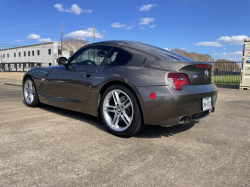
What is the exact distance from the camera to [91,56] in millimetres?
3713

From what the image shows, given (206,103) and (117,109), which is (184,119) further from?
(117,109)

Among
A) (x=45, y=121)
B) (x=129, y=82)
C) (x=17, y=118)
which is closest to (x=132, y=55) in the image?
(x=129, y=82)

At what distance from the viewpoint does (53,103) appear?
418 centimetres

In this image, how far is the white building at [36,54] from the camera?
4675 centimetres

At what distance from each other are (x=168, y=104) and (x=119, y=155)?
33.6 inches

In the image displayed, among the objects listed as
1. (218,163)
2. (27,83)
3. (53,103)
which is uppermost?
(27,83)

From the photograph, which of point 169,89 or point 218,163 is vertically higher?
point 169,89

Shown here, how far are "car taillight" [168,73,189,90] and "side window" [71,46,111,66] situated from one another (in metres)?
1.23

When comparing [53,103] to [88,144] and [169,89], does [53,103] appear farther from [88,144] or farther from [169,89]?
[169,89]

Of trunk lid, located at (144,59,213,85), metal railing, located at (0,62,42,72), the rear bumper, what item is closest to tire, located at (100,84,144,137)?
the rear bumper

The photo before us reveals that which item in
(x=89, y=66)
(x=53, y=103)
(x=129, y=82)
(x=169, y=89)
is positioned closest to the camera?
(x=169, y=89)

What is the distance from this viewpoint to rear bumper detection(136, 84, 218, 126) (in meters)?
2.62

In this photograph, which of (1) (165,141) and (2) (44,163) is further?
(1) (165,141)

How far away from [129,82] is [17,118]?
95.2 inches
